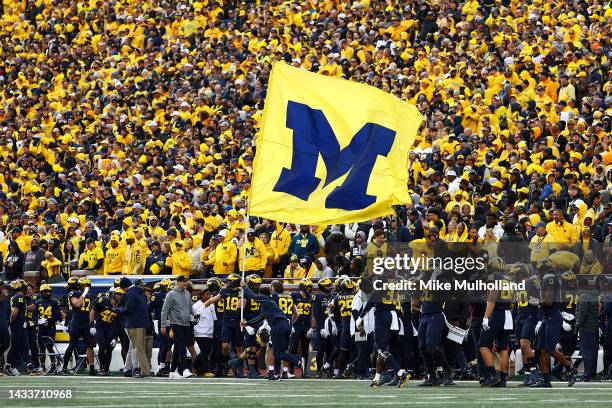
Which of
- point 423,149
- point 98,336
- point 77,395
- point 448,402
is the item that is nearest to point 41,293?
point 98,336

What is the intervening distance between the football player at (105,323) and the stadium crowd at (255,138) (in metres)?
0.04

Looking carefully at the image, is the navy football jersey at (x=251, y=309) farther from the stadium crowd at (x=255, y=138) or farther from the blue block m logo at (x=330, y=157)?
the blue block m logo at (x=330, y=157)

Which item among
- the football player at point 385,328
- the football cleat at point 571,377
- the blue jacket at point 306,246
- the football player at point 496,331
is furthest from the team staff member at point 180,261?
the football cleat at point 571,377

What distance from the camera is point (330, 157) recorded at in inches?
680

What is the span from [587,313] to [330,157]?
339 cm

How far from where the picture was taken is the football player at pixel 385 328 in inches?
638

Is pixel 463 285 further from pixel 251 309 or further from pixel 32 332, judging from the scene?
pixel 32 332

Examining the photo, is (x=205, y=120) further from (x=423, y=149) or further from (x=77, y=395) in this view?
(x=77, y=395)

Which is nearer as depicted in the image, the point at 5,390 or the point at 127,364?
the point at 5,390

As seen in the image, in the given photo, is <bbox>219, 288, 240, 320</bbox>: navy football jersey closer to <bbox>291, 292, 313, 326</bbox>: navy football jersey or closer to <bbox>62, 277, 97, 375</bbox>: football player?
<bbox>291, 292, 313, 326</bbox>: navy football jersey

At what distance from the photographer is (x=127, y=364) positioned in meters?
20.5

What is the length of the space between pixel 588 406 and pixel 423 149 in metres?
11.9

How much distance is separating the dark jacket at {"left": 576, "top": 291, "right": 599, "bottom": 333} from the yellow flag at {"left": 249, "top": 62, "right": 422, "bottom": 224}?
2335 mm

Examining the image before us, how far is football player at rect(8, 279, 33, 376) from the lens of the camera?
69.0 feet
